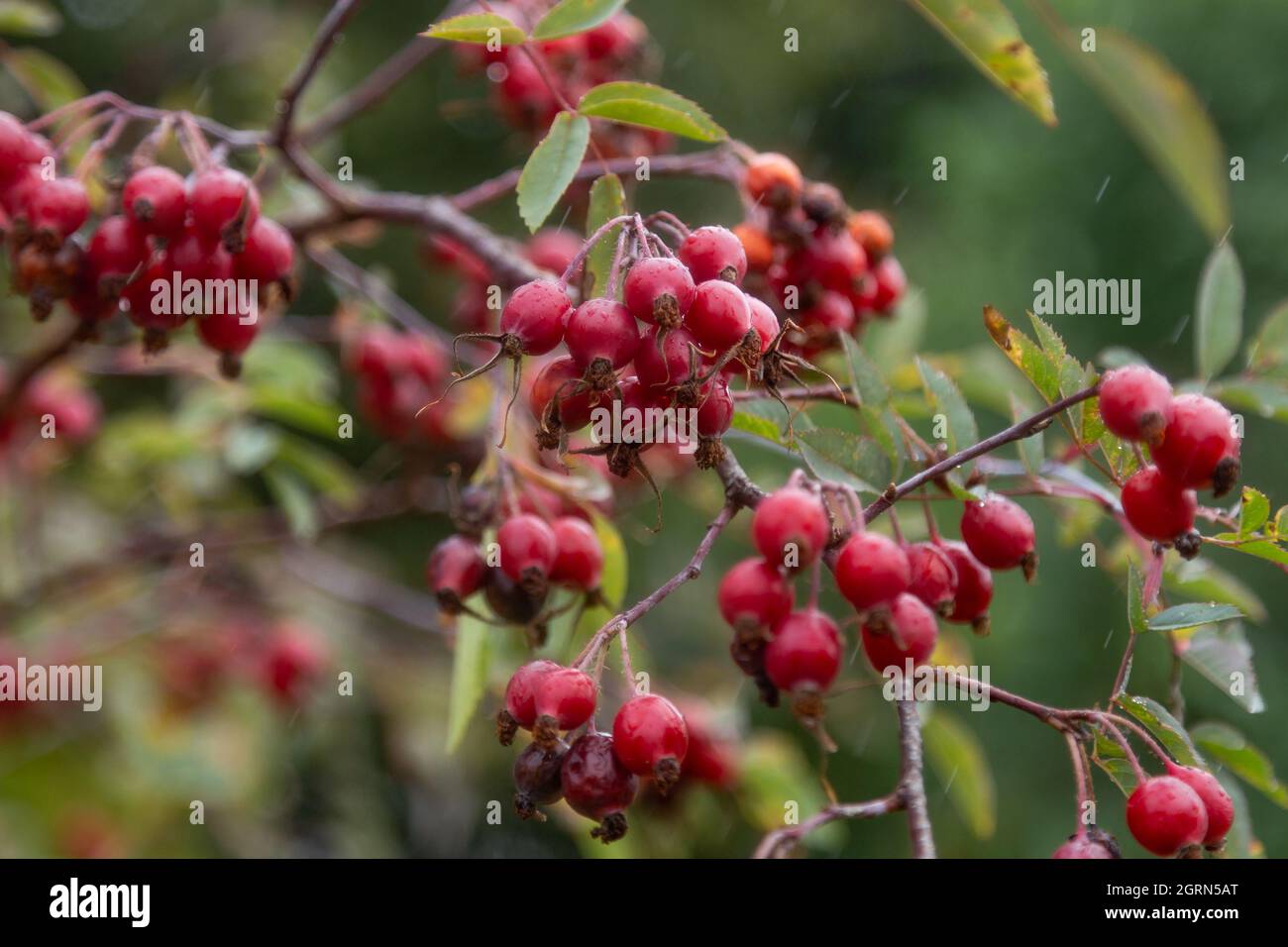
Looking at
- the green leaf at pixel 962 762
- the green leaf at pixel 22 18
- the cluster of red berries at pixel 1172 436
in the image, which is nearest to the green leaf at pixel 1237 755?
the cluster of red berries at pixel 1172 436

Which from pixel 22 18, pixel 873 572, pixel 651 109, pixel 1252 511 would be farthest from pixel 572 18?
pixel 22 18

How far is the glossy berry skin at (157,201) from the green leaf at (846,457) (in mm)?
565

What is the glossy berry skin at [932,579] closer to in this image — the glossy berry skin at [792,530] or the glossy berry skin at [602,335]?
the glossy berry skin at [792,530]

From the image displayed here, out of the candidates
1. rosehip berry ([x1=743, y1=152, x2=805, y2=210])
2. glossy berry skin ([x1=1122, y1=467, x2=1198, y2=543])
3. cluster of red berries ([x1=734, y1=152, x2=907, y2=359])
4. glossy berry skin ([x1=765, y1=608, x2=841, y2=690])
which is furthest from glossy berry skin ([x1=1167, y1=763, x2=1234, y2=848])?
rosehip berry ([x1=743, y1=152, x2=805, y2=210])

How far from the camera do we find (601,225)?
918 millimetres

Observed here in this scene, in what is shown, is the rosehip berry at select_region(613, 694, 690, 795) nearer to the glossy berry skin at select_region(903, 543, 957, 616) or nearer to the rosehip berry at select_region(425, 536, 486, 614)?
the glossy berry skin at select_region(903, 543, 957, 616)

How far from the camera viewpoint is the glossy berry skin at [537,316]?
2.46 ft

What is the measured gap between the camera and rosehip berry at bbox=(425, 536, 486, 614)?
103 cm

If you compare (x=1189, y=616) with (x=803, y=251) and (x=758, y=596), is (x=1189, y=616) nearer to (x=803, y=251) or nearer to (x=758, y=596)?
(x=758, y=596)

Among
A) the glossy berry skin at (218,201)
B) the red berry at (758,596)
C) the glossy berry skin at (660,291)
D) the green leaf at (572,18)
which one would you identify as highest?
the green leaf at (572,18)

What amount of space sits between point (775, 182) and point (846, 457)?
1.34ft

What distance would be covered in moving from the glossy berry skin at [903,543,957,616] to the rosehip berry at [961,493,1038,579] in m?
0.06
